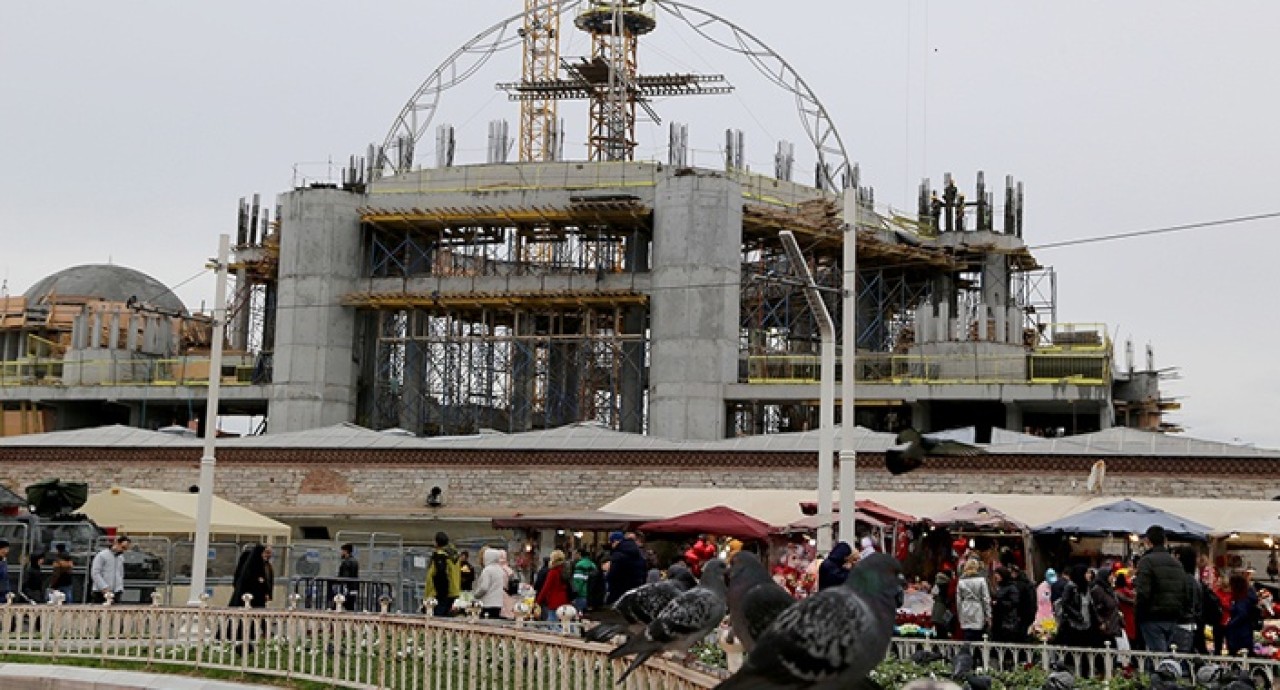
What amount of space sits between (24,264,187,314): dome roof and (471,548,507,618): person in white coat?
49.7 m

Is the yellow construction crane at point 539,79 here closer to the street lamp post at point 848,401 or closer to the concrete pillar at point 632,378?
the concrete pillar at point 632,378

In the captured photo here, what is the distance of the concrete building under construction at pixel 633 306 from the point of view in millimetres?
47469

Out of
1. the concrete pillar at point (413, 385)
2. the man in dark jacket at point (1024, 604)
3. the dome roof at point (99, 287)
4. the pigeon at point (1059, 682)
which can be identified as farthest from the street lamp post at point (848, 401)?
the dome roof at point (99, 287)

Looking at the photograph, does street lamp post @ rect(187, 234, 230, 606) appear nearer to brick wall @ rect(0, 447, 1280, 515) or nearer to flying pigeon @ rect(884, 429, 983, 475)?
flying pigeon @ rect(884, 429, 983, 475)

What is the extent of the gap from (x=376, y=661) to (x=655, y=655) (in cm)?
580

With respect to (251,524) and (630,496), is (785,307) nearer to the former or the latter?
(630,496)

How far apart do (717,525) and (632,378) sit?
25.5m

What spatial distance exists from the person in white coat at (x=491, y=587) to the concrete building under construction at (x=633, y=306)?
25.6 m

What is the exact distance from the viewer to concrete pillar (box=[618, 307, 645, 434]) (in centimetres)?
5122

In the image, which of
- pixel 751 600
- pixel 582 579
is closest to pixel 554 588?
pixel 582 579

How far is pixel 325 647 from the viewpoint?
1608cm

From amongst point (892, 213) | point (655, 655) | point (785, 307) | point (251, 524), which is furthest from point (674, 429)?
point (655, 655)

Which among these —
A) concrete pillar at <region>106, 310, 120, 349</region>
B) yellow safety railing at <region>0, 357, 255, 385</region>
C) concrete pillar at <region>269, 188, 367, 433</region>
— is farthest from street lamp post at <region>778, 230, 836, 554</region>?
concrete pillar at <region>106, 310, 120, 349</region>

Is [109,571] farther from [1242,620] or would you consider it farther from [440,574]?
[1242,620]
